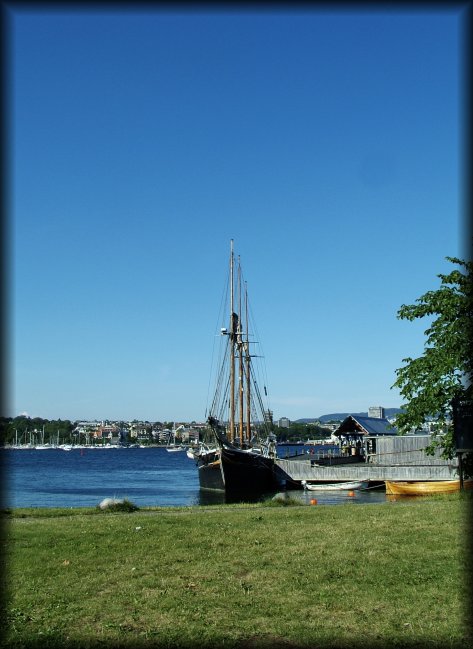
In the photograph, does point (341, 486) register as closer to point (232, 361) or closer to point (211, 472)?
point (211, 472)

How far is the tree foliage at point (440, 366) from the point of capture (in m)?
19.7

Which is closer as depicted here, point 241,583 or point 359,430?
point 241,583

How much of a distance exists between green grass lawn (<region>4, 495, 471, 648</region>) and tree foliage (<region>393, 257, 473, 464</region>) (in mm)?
4831

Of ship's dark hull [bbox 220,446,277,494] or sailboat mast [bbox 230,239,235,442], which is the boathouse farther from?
ship's dark hull [bbox 220,446,277,494]

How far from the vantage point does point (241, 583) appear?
396 inches

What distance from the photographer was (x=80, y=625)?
841 cm

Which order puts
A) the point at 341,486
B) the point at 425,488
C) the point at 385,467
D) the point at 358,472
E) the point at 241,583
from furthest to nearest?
the point at 358,472 → the point at 385,467 → the point at 341,486 → the point at 425,488 → the point at 241,583

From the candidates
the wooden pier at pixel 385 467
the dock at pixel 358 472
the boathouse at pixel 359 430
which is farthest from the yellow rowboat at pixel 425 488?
the boathouse at pixel 359 430

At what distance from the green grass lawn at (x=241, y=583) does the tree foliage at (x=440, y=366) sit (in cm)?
483

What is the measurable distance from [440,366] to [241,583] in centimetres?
1170

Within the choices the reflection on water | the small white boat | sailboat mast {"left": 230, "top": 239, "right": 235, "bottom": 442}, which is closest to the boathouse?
sailboat mast {"left": 230, "top": 239, "right": 235, "bottom": 442}

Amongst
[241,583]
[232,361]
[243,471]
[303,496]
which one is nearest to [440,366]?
[241,583]

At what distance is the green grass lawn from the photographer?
7.95 meters

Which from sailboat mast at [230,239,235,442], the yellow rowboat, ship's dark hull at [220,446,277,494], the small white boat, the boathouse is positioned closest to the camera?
the yellow rowboat
